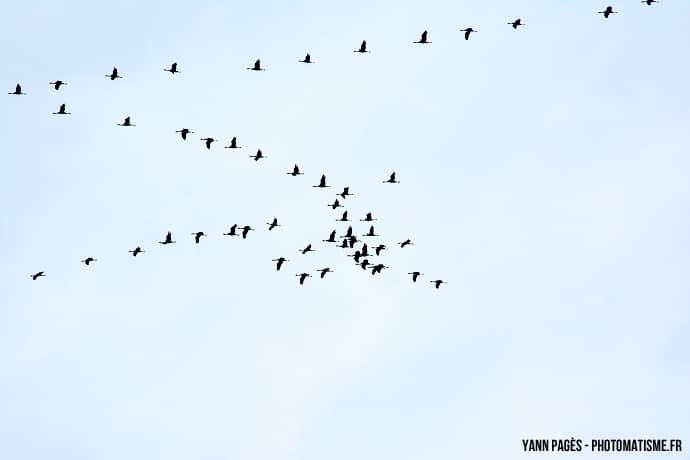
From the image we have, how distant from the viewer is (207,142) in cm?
18125

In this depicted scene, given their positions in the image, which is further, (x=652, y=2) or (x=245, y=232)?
(x=245, y=232)

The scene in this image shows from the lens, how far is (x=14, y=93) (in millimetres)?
183750

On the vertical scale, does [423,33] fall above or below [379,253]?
above

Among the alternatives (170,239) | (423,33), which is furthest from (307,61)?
(170,239)

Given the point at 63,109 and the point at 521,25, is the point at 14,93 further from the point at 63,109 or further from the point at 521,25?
the point at 521,25

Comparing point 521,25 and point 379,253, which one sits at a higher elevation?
point 521,25

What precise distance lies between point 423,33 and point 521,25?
817cm

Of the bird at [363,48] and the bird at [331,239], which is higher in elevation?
the bird at [363,48]

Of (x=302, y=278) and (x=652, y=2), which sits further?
(x=302, y=278)

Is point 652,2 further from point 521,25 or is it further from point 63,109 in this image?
point 63,109

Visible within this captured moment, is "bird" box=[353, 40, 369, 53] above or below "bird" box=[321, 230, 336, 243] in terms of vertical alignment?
above

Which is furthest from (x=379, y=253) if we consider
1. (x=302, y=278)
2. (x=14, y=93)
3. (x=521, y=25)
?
(x=14, y=93)

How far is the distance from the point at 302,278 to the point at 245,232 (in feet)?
22.4

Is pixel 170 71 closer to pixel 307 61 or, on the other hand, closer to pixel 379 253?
pixel 307 61
